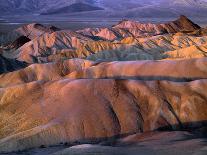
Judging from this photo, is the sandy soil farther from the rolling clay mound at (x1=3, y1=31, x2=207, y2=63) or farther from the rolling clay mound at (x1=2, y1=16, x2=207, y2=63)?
the rolling clay mound at (x1=3, y1=31, x2=207, y2=63)

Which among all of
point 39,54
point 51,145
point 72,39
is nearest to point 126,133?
point 51,145

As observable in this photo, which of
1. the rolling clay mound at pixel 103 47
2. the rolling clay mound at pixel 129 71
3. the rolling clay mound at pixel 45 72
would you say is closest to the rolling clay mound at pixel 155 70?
the rolling clay mound at pixel 129 71

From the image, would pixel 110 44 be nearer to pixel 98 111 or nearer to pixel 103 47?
pixel 103 47

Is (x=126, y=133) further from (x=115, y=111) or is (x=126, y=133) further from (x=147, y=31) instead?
(x=147, y=31)

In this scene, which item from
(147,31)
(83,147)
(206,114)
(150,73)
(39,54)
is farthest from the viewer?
(147,31)

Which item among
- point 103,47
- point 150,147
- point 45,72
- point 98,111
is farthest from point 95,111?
point 103,47

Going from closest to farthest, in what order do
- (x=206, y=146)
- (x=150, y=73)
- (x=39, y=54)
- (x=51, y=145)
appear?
(x=206, y=146) < (x=51, y=145) < (x=150, y=73) < (x=39, y=54)

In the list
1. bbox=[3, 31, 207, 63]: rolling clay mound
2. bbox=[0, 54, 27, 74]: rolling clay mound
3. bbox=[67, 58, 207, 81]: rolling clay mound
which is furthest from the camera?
bbox=[3, 31, 207, 63]: rolling clay mound

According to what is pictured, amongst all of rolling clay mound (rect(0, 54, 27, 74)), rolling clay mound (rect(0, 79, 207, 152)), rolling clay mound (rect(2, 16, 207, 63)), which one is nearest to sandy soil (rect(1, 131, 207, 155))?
rolling clay mound (rect(0, 79, 207, 152))
